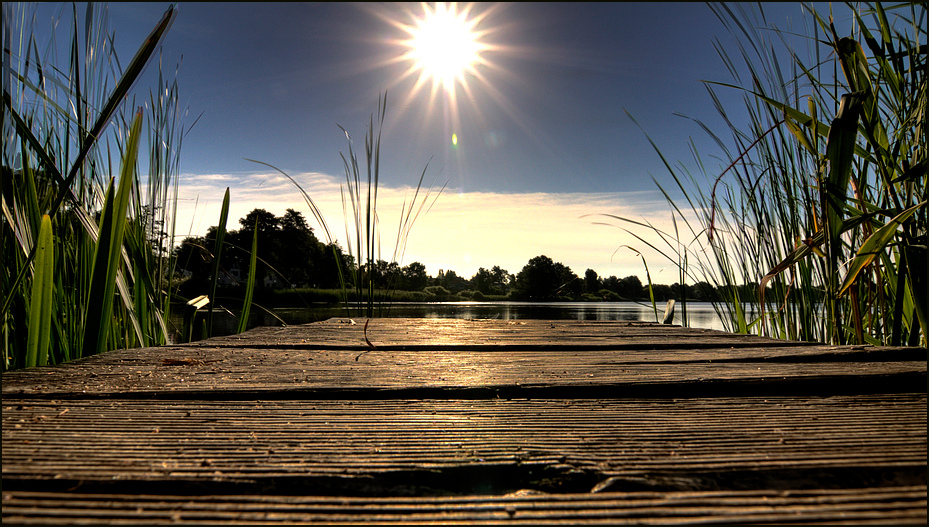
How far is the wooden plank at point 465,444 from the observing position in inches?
17.6

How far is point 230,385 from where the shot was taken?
0.79m

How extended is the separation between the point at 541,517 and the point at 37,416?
670 mm

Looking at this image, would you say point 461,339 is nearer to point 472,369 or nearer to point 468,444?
point 472,369

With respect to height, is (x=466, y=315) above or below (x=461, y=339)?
below

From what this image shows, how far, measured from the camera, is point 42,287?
0.90m

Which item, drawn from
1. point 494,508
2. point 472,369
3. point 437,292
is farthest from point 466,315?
point 437,292

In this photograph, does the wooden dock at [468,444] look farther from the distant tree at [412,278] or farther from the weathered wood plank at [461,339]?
the distant tree at [412,278]

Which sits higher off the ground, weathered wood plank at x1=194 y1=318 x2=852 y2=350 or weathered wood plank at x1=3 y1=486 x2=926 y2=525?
weathered wood plank at x1=194 y1=318 x2=852 y2=350

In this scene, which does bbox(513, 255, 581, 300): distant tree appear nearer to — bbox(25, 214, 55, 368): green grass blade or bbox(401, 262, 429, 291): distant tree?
bbox(401, 262, 429, 291): distant tree

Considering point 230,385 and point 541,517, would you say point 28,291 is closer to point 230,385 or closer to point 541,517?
point 230,385

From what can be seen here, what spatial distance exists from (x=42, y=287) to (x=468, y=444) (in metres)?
0.95

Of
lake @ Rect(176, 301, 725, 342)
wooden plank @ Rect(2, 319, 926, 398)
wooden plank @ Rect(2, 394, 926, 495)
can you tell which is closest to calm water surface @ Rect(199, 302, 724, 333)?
lake @ Rect(176, 301, 725, 342)

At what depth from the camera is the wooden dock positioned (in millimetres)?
385

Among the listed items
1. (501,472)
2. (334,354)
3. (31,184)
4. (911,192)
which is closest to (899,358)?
(911,192)
